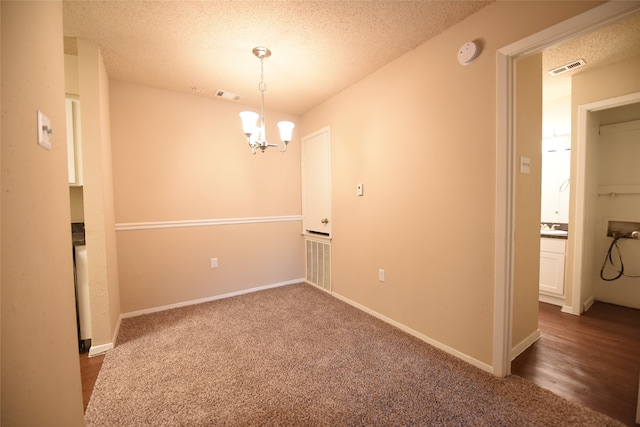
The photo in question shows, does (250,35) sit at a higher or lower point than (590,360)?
higher

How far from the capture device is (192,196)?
312 centimetres

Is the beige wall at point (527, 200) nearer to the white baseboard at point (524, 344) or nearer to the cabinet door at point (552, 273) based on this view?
the white baseboard at point (524, 344)

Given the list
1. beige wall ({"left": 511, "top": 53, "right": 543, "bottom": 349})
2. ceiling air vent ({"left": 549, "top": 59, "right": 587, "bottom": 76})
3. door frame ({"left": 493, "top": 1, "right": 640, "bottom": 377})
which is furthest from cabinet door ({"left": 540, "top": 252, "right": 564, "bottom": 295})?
ceiling air vent ({"left": 549, "top": 59, "right": 587, "bottom": 76})

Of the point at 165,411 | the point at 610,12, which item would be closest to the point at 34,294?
the point at 165,411

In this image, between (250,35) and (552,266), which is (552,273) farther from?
(250,35)

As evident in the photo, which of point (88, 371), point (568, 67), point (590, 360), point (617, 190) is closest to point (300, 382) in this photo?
point (88, 371)

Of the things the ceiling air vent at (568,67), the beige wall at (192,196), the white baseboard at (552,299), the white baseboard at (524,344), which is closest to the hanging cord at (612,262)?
the white baseboard at (552,299)

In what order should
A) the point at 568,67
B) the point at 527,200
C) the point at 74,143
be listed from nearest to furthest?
the point at 527,200, the point at 74,143, the point at 568,67

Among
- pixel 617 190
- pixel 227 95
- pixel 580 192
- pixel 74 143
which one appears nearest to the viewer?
pixel 74 143

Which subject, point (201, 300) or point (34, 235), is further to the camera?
point (201, 300)

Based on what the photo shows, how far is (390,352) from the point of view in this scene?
2.06 metres

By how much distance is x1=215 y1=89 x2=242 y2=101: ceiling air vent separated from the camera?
300 cm

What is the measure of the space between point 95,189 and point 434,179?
271 cm

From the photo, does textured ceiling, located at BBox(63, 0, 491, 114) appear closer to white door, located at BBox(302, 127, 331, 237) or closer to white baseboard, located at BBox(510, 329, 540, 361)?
white door, located at BBox(302, 127, 331, 237)
